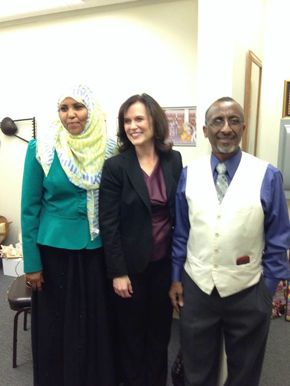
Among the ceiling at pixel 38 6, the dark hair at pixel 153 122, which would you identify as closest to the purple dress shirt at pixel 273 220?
the dark hair at pixel 153 122

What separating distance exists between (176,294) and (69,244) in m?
0.51

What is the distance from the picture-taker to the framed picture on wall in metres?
2.61

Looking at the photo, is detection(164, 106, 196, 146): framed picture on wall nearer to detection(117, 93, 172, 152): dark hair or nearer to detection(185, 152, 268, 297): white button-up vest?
detection(117, 93, 172, 152): dark hair

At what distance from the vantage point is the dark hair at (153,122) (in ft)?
4.36

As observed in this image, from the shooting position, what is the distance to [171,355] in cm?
200

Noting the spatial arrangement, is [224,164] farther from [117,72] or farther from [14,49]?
[14,49]

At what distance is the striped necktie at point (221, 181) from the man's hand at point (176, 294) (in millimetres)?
431

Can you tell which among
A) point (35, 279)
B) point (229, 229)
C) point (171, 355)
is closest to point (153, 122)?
point (229, 229)

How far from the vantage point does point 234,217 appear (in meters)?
1.15

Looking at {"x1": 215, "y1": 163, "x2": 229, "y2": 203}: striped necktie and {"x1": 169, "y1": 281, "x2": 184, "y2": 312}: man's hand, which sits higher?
{"x1": 215, "y1": 163, "x2": 229, "y2": 203}: striped necktie

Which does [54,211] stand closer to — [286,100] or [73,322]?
[73,322]

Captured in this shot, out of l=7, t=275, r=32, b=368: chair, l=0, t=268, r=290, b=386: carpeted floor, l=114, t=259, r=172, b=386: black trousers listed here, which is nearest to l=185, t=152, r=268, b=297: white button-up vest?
l=114, t=259, r=172, b=386: black trousers

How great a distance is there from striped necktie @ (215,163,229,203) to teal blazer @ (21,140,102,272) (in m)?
0.56

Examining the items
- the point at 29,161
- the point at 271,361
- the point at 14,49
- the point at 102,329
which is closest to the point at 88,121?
the point at 29,161
